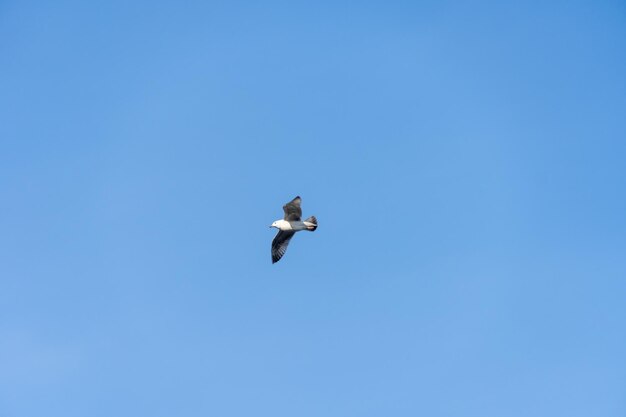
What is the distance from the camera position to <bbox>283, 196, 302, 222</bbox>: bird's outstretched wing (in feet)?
118


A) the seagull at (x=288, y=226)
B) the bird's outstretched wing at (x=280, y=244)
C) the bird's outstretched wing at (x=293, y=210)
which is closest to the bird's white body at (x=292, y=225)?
the seagull at (x=288, y=226)

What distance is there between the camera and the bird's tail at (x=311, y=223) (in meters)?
36.7

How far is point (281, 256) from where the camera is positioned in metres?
38.9

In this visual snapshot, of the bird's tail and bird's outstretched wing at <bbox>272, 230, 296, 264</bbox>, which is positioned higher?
bird's outstretched wing at <bbox>272, 230, 296, 264</bbox>

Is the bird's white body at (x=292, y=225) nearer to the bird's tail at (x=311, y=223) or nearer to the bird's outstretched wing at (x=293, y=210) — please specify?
the bird's tail at (x=311, y=223)

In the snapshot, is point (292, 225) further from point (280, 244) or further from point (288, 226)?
point (280, 244)

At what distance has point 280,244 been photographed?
38.8m

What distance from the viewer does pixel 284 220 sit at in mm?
37406

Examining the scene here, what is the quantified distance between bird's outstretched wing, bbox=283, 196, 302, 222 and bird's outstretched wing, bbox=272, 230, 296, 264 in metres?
1.46

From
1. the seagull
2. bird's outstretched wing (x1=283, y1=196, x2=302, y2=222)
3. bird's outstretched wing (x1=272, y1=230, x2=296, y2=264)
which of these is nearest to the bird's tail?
the seagull

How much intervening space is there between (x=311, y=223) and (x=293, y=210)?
3.58ft

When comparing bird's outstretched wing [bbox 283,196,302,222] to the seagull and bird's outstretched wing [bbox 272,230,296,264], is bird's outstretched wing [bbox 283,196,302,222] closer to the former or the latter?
the seagull

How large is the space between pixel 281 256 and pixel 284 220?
2.41 meters

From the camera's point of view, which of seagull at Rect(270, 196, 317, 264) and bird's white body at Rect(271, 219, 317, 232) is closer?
seagull at Rect(270, 196, 317, 264)
